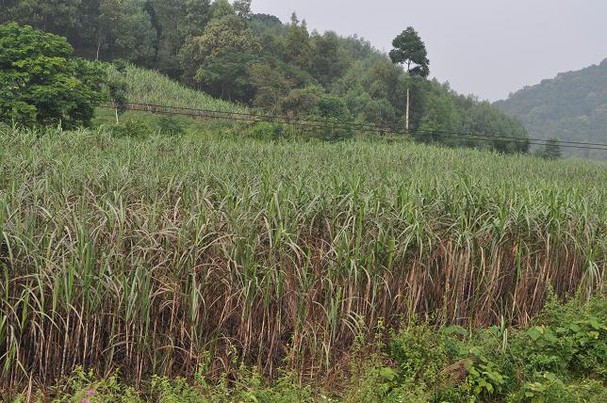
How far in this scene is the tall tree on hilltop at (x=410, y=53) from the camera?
27.8 metres

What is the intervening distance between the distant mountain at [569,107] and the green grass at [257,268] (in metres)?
62.4

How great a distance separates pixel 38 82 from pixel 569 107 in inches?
3186

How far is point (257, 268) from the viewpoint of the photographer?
336cm

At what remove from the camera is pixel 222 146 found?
31.0 feet

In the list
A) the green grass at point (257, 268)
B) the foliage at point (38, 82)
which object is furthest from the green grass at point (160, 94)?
the green grass at point (257, 268)

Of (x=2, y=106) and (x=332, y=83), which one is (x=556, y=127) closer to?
(x=332, y=83)

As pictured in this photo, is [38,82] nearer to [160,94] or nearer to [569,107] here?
[160,94]

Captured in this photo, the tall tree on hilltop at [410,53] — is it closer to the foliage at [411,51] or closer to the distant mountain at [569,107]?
the foliage at [411,51]

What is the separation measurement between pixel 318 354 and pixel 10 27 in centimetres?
1360

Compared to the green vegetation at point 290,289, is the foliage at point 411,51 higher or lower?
higher


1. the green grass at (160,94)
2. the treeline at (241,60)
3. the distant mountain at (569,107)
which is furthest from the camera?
the distant mountain at (569,107)

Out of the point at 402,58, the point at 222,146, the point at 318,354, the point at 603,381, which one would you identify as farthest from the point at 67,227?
the point at 402,58

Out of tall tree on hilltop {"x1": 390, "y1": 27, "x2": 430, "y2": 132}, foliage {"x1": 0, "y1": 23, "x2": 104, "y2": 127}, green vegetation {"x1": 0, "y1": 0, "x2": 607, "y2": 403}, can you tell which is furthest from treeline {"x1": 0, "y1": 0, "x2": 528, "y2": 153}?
green vegetation {"x1": 0, "y1": 0, "x2": 607, "y2": 403}

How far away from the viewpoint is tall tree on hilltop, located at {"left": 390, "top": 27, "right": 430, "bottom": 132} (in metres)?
27.8
